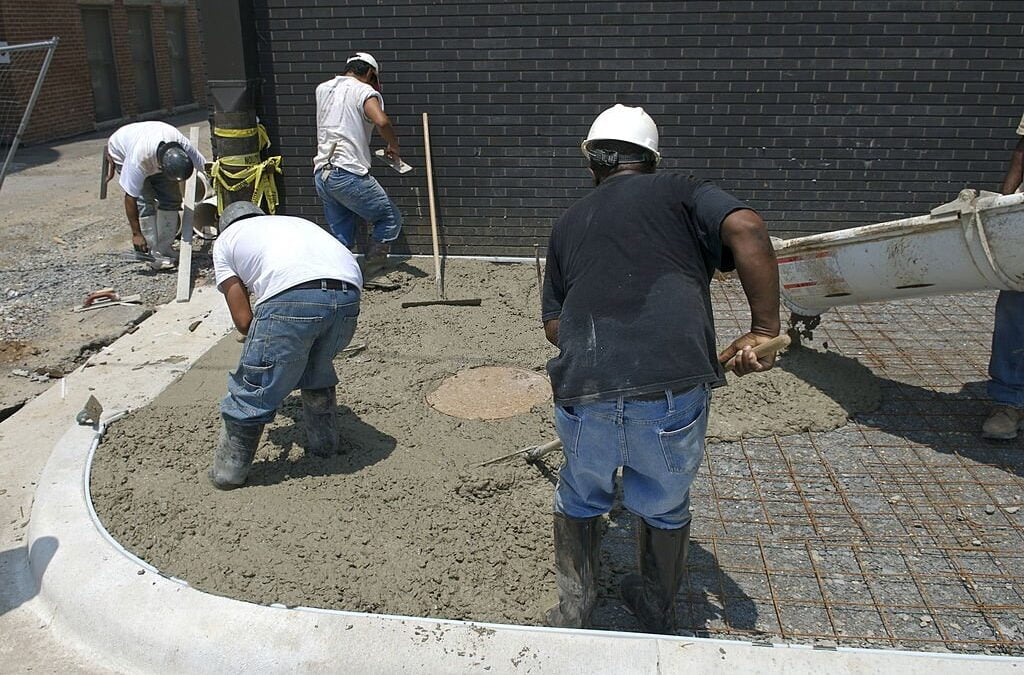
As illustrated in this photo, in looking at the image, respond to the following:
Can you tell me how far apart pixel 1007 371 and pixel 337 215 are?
5.20 meters

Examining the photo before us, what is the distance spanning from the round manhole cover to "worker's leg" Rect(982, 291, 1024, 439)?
2.44 meters

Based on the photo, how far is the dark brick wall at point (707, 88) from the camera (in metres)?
7.30

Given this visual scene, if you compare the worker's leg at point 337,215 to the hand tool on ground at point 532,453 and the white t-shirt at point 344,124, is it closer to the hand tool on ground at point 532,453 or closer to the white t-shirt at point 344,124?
the white t-shirt at point 344,124

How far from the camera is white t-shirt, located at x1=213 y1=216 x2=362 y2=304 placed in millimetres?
3977

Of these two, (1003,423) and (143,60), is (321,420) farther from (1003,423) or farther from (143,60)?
(143,60)

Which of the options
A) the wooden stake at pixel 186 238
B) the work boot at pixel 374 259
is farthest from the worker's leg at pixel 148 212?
the work boot at pixel 374 259

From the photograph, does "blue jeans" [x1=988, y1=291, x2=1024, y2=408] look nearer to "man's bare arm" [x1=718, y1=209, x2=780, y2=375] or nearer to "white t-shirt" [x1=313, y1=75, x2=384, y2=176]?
"man's bare arm" [x1=718, y1=209, x2=780, y2=375]

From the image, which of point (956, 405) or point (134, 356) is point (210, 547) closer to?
point (134, 356)

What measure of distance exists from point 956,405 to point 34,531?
482 cm

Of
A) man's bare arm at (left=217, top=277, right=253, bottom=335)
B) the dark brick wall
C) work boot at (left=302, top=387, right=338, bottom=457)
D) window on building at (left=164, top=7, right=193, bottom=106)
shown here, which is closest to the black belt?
man's bare arm at (left=217, top=277, right=253, bottom=335)

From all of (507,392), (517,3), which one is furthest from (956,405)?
(517,3)

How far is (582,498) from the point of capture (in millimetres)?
3066

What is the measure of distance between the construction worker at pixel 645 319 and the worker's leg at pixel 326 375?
1.39m

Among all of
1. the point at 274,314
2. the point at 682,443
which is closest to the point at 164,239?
the point at 274,314
